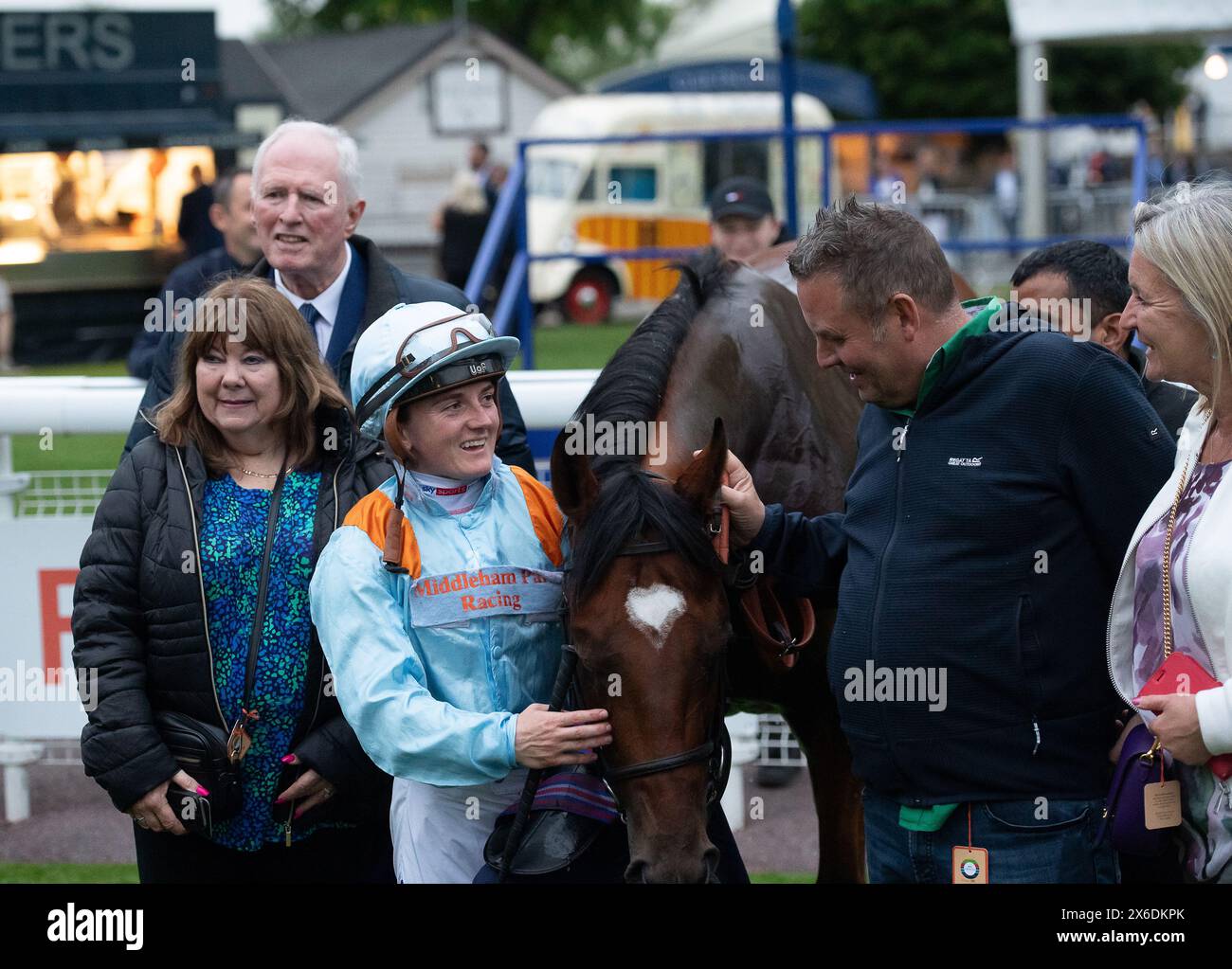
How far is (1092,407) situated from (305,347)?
61.3 inches

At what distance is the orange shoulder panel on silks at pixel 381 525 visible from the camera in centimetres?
267

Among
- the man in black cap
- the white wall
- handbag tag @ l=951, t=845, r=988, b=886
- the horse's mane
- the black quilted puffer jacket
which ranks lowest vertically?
handbag tag @ l=951, t=845, r=988, b=886

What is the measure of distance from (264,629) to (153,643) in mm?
215

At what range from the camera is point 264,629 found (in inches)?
116

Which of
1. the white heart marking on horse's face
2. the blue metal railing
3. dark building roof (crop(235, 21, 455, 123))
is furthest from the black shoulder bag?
dark building roof (crop(235, 21, 455, 123))

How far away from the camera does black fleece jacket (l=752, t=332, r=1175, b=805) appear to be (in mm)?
2492

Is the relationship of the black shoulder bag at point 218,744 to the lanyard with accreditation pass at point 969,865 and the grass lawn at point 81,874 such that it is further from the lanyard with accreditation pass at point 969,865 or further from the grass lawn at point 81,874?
the grass lawn at point 81,874

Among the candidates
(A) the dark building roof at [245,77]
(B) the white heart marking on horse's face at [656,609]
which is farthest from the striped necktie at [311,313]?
(A) the dark building roof at [245,77]

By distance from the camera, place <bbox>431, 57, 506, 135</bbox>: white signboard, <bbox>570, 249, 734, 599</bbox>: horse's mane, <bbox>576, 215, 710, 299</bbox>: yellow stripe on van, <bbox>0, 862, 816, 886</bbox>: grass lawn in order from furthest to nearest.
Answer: <bbox>431, 57, 506, 135</bbox>: white signboard < <bbox>576, 215, 710, 299</bbox>: yellow stripe on van < <bbox>0, 862, 816, 886</bbox>: grass lawn < <bbox>570, 249, 734, 599</bbox>: horse's mane

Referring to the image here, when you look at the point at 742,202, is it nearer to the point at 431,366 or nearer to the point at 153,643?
the point at 431,366

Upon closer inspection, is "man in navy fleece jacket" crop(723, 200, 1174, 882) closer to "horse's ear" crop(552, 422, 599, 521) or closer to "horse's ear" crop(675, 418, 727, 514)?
"horse's ear" crop(675, 418, 727, 514)

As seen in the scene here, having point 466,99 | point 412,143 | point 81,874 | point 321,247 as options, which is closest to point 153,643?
point 321,247

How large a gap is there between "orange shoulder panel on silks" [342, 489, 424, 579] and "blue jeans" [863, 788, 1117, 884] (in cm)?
100

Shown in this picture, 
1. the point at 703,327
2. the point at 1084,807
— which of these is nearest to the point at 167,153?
the point at 703,327
